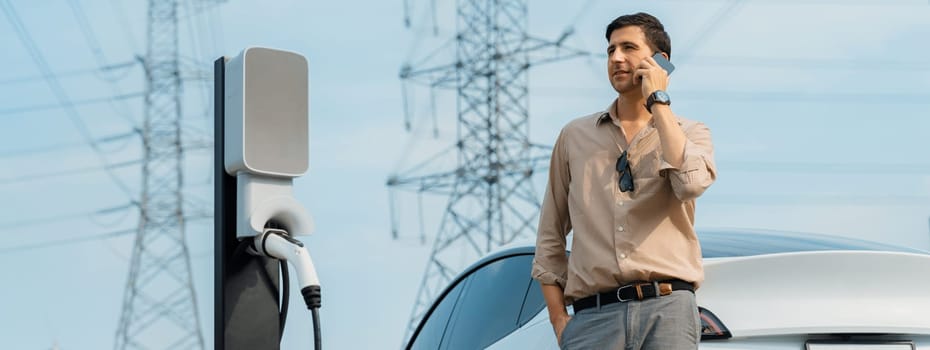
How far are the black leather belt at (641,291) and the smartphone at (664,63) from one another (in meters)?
0.58

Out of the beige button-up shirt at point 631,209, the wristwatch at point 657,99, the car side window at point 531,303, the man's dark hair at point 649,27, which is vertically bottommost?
the car side window at point 531,303

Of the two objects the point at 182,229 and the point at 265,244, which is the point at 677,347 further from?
the point at 182,229

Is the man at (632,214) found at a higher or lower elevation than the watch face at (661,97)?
lower

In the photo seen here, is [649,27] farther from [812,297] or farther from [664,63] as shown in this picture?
[812,297]

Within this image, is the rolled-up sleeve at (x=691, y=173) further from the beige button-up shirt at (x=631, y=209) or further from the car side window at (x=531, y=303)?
the car side window at (x=531, y=303)

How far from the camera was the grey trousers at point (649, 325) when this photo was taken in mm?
2910

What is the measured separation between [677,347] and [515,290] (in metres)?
1.20

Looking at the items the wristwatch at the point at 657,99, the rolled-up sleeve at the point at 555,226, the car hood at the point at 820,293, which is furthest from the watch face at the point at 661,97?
the car hood at the point at 820,293

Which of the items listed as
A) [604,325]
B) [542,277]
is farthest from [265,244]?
[604,325]

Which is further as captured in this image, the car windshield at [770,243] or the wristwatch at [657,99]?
the car windshield at [770,243]

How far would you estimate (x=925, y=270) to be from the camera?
3.32 meters

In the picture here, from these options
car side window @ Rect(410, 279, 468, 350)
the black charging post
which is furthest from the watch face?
car side window @ Rect(410, 279, 468, 350)

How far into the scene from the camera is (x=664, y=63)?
10.4 ft

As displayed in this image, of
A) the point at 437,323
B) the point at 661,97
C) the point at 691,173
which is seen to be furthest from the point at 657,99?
the point at 437,323
